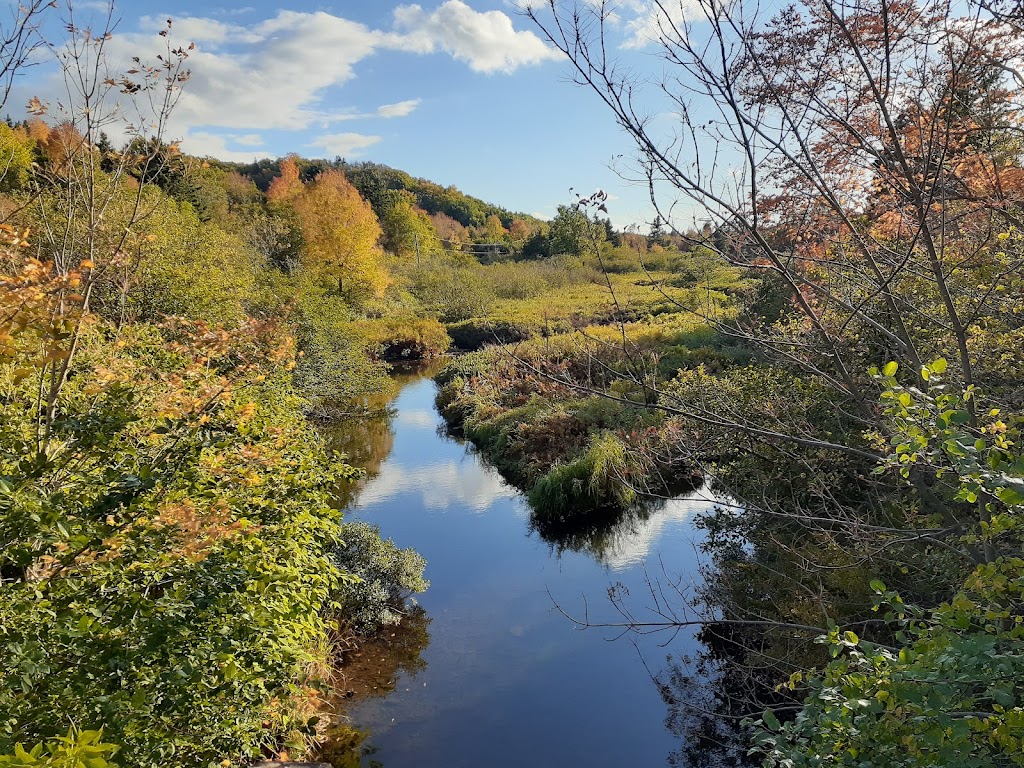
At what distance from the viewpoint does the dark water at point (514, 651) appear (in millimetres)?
5734

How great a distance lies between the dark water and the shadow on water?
2cm

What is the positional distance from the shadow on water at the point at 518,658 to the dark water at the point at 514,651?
0.02 metres

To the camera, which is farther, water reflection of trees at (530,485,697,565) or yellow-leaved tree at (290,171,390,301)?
Result: yellow-leaved tree at (290,171,390,301)

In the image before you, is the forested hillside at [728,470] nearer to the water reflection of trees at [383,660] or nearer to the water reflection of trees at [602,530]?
the water reflection of trees at [383,660]

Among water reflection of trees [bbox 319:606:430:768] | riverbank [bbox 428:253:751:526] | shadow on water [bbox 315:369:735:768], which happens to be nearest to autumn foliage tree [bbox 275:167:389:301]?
riverbank [bbox 428:253:751:526]

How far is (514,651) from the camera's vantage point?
705cm

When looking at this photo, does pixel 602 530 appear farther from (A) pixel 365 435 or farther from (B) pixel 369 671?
(A) pixel 365 435

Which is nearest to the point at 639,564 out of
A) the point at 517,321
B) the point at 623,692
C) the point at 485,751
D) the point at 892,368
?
the point at 623,692

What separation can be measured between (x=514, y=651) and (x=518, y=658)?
5.3 inches

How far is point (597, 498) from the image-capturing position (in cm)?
1023

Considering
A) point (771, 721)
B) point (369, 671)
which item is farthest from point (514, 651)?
point (771, 721)

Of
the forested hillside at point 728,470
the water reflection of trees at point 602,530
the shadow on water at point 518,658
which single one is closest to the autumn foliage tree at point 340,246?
the shadow on water at point 518,658

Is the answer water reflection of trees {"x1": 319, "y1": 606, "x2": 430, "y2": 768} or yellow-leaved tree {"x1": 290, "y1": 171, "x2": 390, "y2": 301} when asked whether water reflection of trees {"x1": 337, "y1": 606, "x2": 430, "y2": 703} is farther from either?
yellow-leaved tree {"x1": 290, "y1": 171, "x2": 390, "y2": 301}

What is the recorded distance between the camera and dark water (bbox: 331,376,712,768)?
5.73 meters
